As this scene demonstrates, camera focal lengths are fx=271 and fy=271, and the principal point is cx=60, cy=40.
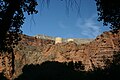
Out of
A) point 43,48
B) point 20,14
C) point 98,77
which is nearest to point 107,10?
point 20,14

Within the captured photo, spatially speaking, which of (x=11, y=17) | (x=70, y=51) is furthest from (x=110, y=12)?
(x=70, y=51)

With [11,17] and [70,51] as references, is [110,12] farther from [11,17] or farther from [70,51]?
[70,51]

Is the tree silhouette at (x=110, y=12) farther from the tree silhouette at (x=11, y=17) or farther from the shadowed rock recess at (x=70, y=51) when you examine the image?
the shadowed rock recess at (x=70, y=51)

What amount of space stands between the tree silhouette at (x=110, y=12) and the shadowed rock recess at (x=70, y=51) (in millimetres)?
20810

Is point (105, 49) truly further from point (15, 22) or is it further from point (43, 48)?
point (15, 22)

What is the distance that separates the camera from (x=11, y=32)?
14.4m

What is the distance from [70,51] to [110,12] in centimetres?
2884

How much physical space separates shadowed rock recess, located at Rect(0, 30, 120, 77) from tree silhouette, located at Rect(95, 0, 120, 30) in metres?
20.8

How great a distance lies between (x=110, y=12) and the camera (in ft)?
47.1

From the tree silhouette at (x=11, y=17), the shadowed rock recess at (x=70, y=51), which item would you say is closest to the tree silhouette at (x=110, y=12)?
the tree silhouette at (x=11, y=17)

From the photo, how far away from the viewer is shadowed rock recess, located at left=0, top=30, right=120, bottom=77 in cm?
3762

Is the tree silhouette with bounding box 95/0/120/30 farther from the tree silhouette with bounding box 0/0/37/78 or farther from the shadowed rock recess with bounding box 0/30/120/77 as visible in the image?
the shadowed rock recess with bounding box 0/30/120/77

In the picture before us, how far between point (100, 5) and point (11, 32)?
5.00 meters

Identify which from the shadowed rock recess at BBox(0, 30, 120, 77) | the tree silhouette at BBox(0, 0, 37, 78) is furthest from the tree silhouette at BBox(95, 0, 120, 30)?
the shadowed rock recess at BBox(0, 30, 120, 77)
